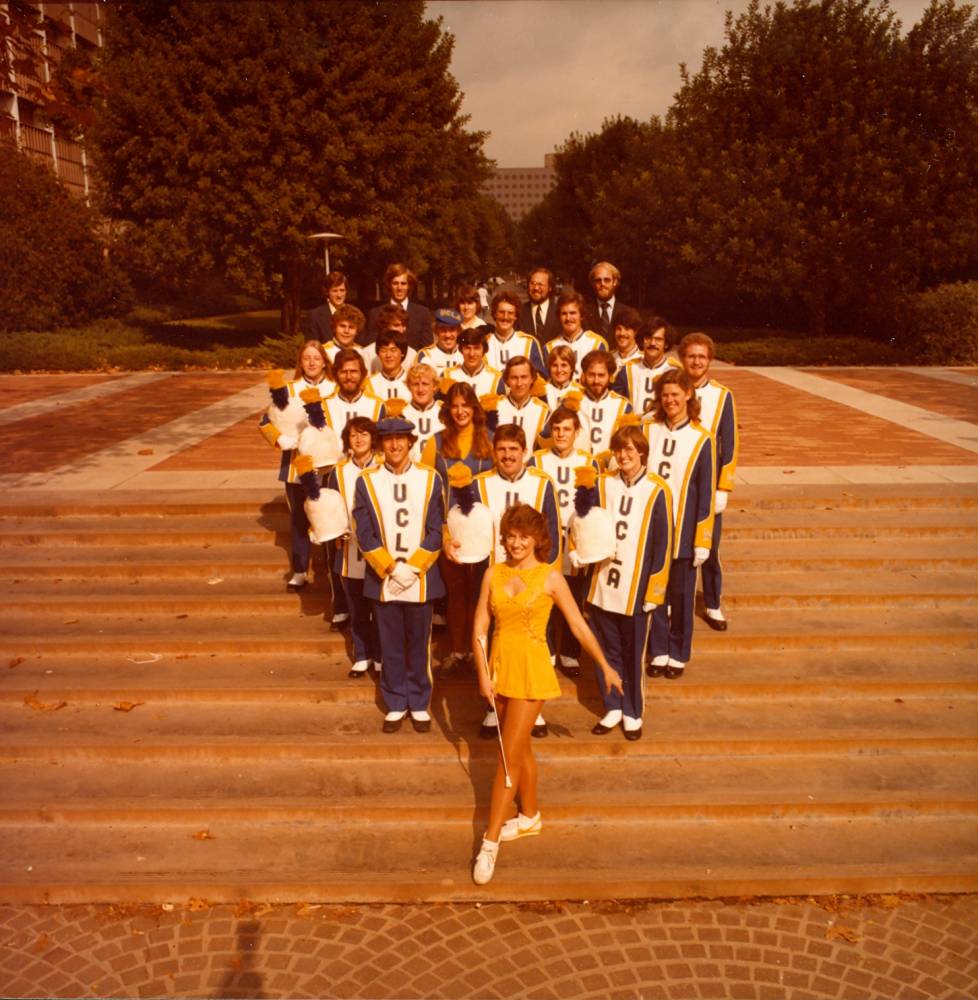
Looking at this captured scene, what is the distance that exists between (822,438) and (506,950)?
8.96 metres

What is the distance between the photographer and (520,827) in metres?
5.30

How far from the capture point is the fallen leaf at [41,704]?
6455 millimetres

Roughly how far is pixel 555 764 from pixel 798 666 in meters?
2.09

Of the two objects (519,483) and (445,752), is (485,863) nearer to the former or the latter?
(445,752)

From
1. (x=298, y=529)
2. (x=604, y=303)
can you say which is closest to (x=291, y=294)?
(x=604, y=303)

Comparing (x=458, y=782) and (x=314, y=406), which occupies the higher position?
(x=314, y=406)

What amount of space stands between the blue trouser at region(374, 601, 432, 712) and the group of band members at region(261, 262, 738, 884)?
0.01 meters

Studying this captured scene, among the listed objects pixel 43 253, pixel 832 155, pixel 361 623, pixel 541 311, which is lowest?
pixel 361 623

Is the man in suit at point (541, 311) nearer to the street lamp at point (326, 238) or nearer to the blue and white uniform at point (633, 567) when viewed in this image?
the blue and white uniform at point (633, 567)

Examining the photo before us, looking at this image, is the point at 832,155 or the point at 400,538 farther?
the point at 832,155

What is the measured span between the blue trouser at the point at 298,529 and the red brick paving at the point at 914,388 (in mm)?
10191

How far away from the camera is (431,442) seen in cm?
639

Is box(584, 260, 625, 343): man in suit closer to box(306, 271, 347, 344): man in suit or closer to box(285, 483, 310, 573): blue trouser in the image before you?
box(306, 271, 347, 344): man in suit

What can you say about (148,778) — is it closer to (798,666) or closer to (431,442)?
(431,442)
